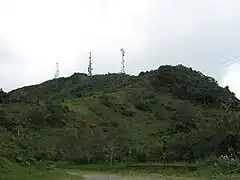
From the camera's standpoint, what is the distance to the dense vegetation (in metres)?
51.2

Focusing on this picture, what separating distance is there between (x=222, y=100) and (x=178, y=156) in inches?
1602

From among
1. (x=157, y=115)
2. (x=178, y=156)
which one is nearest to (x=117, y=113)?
(x=157, y=115)

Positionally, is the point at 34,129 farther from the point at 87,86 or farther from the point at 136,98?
the point at 87,86

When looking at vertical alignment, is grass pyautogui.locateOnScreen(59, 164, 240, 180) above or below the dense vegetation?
below

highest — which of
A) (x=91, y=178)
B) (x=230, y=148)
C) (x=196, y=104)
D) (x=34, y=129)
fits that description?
(x=196, y=104)

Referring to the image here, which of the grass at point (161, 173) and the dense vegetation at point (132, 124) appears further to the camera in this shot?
the dense vegetation at point (132, 124)

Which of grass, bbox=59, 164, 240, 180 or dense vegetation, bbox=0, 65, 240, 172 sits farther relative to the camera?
dense vegetation, bbox=0, 65, 240, 172

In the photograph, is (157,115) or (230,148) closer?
(230,148)

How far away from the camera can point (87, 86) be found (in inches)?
4577

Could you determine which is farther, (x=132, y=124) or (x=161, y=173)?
(x=132, y=124)

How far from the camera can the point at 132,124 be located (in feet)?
248

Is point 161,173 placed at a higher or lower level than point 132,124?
lower

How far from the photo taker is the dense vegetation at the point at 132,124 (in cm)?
5116

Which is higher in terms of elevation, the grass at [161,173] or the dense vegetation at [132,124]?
the dense vegetation at [132,124]
